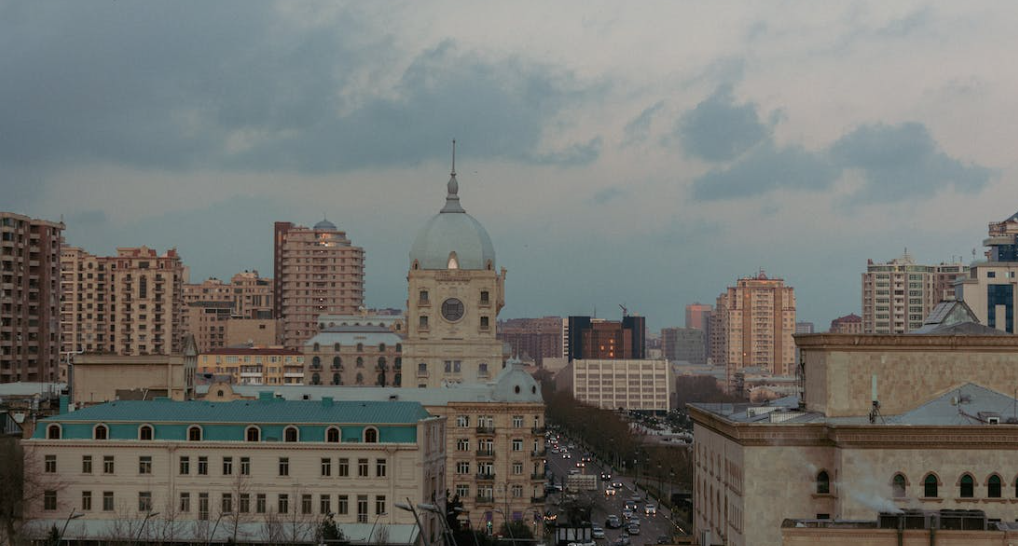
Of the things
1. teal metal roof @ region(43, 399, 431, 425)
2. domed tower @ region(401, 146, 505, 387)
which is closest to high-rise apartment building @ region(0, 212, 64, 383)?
domed tower @ region(401, 146, 505, 387)

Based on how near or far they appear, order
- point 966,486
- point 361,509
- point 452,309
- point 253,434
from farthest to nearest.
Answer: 1. point 452,309
2. point 253,434
3. point 361,509
4. point 966,486

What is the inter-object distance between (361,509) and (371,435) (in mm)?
4803

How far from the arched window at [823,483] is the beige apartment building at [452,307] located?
100 meters

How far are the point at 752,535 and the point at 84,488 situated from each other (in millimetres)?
48034

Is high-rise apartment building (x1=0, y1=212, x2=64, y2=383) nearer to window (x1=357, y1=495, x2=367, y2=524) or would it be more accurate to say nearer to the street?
the street

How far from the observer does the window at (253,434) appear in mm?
107625

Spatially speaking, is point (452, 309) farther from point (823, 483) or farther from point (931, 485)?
point (931, 485)

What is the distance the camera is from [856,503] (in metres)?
74.2

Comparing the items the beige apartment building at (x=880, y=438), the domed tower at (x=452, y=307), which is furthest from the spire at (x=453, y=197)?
the beige apartment building at (x=880, y=438)

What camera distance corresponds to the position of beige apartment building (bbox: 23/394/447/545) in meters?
105

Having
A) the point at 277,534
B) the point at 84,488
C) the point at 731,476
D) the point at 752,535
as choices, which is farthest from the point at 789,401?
the point at 84,488

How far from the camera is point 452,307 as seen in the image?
179250 millimetres

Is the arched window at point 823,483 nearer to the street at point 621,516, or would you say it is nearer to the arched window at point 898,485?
the arched window at point 898,485

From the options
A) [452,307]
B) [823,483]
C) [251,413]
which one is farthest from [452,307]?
[823,483]
